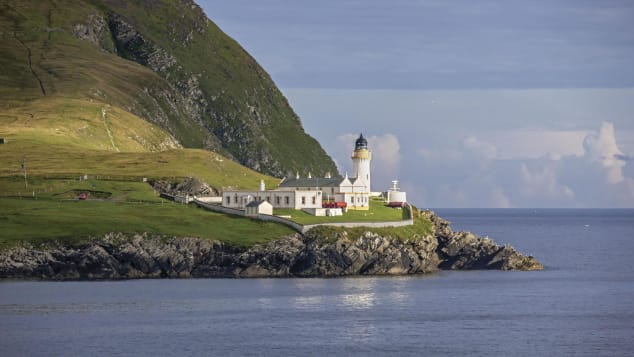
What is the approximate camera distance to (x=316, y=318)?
443 ft

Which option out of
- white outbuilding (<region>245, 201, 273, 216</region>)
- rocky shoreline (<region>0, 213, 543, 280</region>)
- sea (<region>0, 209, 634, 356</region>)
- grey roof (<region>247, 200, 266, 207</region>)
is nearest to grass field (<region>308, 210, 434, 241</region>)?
rocky shoreline (<region>0, 213, 543, 280</region>)

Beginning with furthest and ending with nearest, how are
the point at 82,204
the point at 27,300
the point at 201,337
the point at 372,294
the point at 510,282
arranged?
the point at 82,204
the point at 510,282
the point at 372,294
the point at 27,300
the point at 201,337

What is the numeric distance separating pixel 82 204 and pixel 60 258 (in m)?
31.1

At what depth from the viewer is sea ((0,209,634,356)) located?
116 meters

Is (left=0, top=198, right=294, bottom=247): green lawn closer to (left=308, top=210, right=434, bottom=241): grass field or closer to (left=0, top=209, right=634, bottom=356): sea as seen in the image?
(left=308, top=210, right=434, bottom=241): grass field

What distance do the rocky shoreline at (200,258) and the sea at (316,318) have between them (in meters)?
4.80

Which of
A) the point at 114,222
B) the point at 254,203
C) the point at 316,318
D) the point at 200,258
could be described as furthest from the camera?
the point at 254,203

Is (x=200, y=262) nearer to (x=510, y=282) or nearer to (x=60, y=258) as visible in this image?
(x=60, y=258)

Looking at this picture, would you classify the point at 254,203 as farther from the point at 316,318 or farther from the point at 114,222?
the point at 316,318

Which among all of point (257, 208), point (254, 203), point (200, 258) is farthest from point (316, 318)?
point (254, 203)

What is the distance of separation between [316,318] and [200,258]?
41.9 meters

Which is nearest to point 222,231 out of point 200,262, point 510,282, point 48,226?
point 200,262

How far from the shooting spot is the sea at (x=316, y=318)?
115938 mm

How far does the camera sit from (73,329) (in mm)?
124062
